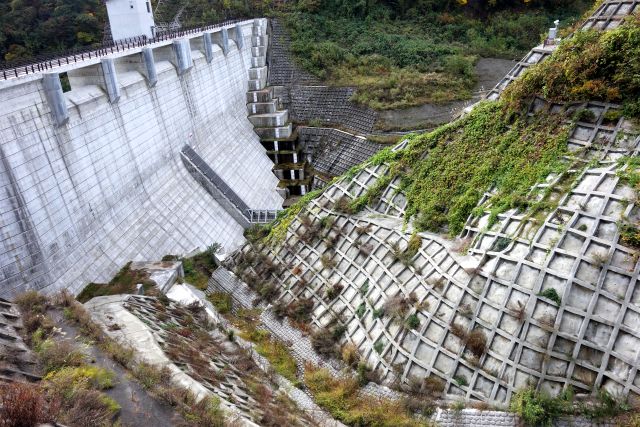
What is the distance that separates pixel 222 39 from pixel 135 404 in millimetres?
26571

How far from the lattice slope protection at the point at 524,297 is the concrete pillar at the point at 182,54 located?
16.4m

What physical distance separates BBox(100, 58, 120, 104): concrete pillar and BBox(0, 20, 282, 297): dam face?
42mm

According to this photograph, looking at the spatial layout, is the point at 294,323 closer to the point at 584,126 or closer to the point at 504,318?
the point at 504,318

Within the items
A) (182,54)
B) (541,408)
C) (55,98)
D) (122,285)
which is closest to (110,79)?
(55,98)

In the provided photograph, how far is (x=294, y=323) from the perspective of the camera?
15172mm

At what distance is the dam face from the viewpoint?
13844mm

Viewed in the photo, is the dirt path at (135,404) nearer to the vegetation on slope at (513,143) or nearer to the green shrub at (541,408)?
the green shrub at (541,408)

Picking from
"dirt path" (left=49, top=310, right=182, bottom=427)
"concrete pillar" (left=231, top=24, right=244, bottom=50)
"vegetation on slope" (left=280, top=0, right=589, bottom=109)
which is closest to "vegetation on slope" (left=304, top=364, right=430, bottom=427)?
"dirt path" (left=49, top=310, right=182, bottom=427)

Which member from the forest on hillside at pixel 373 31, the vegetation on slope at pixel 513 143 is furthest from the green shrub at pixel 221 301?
the forest on hillside at pixel 373 31

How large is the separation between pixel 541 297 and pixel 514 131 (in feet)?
19.8

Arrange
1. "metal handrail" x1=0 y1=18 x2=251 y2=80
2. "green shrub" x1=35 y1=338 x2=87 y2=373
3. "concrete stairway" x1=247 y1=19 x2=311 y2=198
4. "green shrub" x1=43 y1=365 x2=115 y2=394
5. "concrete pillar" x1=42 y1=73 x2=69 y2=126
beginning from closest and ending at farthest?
1. "green shrub" x1=43 y1=365 x2=115 y2=394
2. "green shrub" x1=35 y1=338 x2=87 y2=373
3. "concrete pillar" x1=42 y1=73 x2=69 y2=126
4. "metal handrail" x1=0 y1=18 x2=251 y2=80
5. "concrete stairway" x1=247 y1=19 x2=311 y2=198

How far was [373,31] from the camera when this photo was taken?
3897cm

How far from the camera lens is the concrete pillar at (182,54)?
2388 centimetres

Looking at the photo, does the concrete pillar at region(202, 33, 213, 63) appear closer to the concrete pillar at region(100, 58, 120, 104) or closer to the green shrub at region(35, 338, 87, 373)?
the concrete pillar at region(100, 58, 120, 104)
